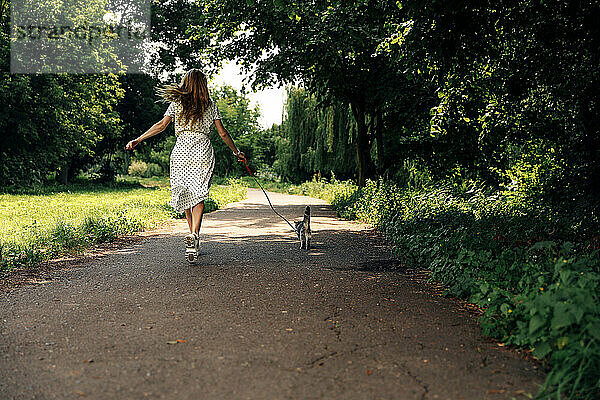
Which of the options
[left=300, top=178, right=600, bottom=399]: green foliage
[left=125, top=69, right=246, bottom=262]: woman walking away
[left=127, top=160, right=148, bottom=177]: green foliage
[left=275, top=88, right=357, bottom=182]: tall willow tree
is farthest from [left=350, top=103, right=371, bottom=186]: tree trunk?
[left=127, top=160, right=148, bottom=177]: green foliage

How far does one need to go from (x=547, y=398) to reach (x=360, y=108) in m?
17.5

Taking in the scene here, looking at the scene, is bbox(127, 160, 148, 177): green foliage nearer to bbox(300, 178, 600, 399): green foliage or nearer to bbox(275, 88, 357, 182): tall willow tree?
bbox(275, 88, 357, 182): tall willow tree

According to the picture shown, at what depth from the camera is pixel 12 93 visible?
2762 cm

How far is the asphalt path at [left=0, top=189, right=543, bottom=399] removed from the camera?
3154 mm

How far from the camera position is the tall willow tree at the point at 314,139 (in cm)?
2556

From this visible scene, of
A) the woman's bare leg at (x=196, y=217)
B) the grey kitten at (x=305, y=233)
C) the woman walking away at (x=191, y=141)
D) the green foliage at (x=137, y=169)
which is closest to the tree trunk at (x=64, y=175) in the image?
the green foliage at (x=137, y=169)

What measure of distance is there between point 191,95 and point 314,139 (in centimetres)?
2539

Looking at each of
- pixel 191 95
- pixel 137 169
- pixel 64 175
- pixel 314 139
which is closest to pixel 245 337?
pixel 191 95

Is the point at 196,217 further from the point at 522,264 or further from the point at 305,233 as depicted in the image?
the point at 522,264

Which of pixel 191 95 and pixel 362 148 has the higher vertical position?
pixel 362 148

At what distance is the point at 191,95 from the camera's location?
24.3 feet

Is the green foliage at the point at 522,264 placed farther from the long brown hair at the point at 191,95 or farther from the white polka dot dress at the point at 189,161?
the long brown hair at the point at 191,95

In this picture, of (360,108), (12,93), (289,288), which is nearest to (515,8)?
(289,288)

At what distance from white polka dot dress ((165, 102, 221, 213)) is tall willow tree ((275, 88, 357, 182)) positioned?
1689 centimetres
